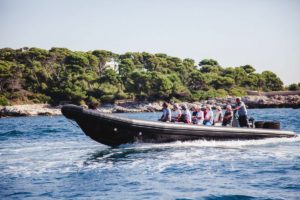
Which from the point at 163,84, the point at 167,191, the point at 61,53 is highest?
the point at 61,53

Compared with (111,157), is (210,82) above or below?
above

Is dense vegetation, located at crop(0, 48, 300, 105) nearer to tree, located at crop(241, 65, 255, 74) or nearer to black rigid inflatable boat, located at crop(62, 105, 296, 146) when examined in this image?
tree, located at crop(241, 65, 255, 74)

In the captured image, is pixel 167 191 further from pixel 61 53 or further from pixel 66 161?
pixel 61 53

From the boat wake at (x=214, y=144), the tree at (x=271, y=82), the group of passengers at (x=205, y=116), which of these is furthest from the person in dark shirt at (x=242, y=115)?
the tree at (x=271, y=82)

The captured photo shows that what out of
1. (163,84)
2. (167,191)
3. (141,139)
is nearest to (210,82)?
(163,84)

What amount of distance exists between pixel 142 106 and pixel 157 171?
173ft

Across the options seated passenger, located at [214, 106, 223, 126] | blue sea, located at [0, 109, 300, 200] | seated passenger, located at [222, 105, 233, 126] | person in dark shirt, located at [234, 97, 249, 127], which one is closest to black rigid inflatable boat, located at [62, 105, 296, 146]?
blue sea, located at [0, 109, 300, 200]

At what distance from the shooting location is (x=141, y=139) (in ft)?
42.4

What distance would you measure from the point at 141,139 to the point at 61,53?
59992 millimetres

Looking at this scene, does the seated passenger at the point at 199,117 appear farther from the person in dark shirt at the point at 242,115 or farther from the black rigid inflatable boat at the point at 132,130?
the person in dark shirt at the point at 242,115

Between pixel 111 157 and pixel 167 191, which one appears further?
pixel 111 157

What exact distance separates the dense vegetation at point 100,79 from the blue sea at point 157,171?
1816 inches

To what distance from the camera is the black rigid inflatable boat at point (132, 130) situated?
12312 mm

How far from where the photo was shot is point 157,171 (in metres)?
9.28
